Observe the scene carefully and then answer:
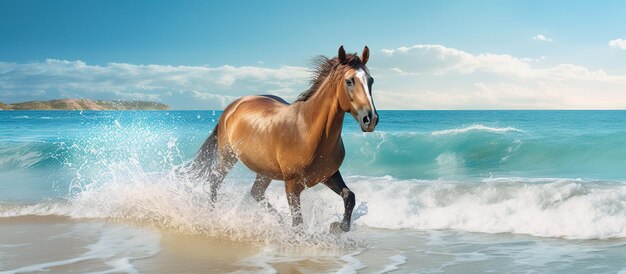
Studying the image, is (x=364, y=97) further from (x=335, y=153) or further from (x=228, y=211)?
(x=228, y=211)

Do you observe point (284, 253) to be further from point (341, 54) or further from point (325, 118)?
point (341, 54)

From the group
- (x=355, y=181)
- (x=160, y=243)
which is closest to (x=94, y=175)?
(x=355, y=181)

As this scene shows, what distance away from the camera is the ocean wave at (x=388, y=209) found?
6195mm

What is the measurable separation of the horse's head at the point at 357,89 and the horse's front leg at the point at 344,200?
2.49 ft

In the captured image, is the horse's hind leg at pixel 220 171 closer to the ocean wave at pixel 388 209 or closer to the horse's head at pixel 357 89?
the ocean wave at pixel 388 209

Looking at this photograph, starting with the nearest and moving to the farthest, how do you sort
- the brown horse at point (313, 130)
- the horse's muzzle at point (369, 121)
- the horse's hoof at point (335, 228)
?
the horse's muzzle at point (369, 121)
the brown horse at point (313, 130)
the horse's hoof at point (335, 228)

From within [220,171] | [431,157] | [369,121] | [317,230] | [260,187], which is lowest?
[431,157]

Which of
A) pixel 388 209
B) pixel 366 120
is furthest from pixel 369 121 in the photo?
pixel 388 209

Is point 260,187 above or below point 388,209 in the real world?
A: above

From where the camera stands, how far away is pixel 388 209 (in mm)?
7770

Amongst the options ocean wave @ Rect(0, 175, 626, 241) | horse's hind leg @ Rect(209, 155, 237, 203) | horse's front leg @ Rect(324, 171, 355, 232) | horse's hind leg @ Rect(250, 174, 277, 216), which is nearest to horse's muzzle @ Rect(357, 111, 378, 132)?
horse's front leg @ Rect(324, 171, 355, 232)

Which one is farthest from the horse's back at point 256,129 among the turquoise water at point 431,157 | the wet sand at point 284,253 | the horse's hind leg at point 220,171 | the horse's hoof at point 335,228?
the turquoise water at point 431,157

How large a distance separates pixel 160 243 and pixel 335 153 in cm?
194

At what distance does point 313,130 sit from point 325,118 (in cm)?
15
